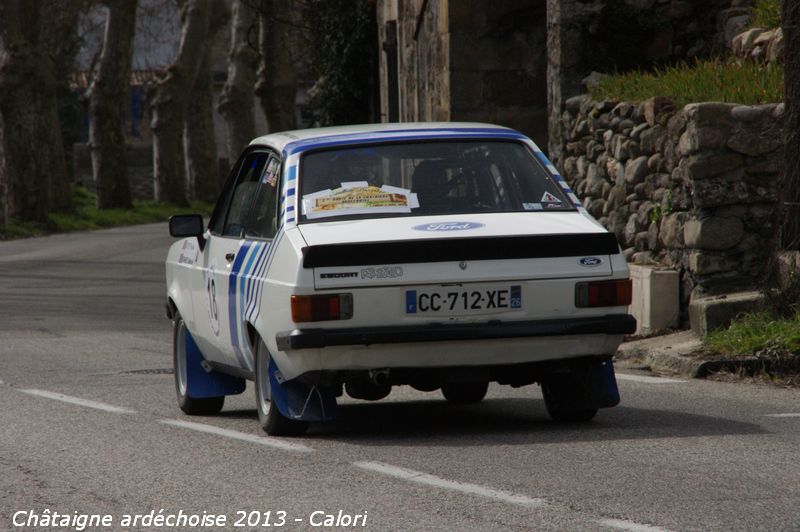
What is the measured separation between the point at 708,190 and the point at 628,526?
6.91 meters

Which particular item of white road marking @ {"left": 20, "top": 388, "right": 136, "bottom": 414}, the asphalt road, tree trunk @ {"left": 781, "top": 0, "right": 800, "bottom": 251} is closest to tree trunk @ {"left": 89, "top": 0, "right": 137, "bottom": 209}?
the asphalt road

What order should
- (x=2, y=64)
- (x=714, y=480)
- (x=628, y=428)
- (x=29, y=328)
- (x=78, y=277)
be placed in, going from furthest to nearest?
1. (x=2, y=64)
2. (x=78, y=277)
3. (x=29, y=328)
4. (x=628, y=428)
5. (x=714, y=480)

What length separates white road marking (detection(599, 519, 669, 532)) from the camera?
221 inches

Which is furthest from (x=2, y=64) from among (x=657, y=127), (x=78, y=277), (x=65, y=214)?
(x=657, y=127)

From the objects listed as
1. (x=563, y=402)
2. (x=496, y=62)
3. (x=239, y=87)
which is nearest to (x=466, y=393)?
(x=563, y=402)

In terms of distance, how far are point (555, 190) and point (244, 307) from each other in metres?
1.74

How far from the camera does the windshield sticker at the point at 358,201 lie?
816 centimetres

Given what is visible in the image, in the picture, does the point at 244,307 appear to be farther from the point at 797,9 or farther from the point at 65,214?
the point at 65,214

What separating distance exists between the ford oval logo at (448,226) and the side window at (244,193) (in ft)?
4.91

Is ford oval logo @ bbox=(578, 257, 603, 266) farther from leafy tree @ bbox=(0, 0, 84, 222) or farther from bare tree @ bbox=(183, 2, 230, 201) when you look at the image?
bare tree @ bbox=(183, 2, 230, 201)

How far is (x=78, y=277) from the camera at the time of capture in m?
23.9

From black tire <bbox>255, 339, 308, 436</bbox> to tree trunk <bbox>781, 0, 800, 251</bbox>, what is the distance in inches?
193

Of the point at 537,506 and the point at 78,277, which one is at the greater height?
the point at 537,506

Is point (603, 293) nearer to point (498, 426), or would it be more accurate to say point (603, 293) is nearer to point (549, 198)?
point (549, 198)
